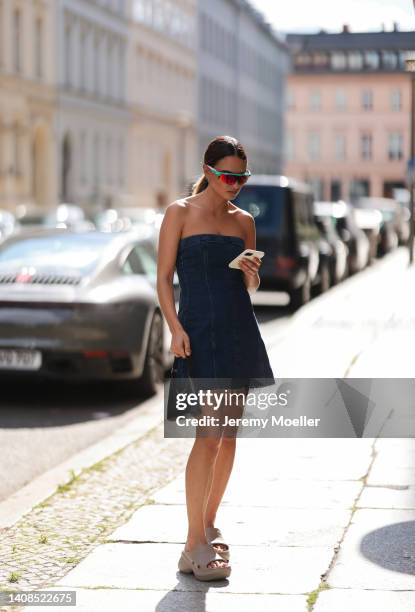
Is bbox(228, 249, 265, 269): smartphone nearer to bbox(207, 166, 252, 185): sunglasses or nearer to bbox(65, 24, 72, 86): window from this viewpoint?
bbox(207, 166, 252, 185): sunglasses

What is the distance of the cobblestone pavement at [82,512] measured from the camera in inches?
216

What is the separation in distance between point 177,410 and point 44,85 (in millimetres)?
46561

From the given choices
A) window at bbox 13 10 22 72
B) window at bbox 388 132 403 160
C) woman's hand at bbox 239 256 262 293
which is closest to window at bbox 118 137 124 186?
window at bbox 13 10 22 72

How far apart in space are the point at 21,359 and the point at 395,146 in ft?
366

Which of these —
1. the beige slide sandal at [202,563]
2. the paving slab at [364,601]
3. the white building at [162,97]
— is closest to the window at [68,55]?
the white building at [162,97]

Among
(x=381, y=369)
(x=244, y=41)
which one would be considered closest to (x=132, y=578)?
(x=381, y=369)

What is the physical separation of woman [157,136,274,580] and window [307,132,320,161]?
116 meters

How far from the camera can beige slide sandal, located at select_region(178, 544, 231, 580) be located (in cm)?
516

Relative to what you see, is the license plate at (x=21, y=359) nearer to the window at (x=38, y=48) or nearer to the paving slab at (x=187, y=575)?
the paving slab at (x=187, y=575)

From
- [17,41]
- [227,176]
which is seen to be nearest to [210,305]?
[227,176]

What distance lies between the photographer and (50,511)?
660 centimetres

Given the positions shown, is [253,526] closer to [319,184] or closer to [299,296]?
[299,296]

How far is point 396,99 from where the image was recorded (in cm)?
11781

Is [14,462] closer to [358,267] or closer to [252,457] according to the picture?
[252,457]
